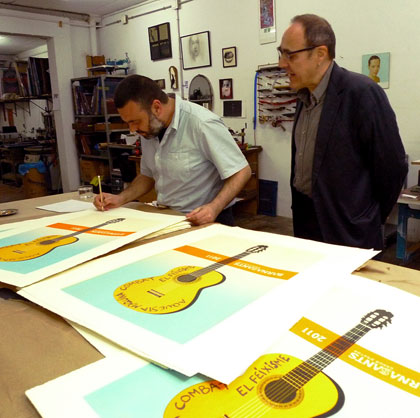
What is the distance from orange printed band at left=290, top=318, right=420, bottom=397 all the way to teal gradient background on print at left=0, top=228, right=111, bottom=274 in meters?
0.56

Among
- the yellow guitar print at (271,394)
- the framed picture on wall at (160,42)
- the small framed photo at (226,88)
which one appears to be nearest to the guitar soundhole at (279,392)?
the yellow guitar print at (271,394)

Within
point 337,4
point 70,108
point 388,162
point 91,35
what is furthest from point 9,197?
point 388,162

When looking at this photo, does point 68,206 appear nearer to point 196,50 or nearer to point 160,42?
point 196,50

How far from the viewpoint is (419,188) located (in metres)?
2.97

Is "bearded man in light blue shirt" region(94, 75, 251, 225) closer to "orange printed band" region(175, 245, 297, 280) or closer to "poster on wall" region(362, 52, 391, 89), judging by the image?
"orange printed band" region(175, 245, 297, 280)

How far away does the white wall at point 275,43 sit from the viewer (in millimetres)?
3148

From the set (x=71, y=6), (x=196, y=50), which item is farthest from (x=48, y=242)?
(x=71, y=6)

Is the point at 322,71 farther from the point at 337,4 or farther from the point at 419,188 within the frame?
the point at 337,4

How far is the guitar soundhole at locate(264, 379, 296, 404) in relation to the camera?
0.45 m

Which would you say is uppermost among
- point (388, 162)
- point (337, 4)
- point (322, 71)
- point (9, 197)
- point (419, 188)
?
point (337, 4)

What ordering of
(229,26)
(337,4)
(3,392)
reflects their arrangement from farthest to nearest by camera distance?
(229,26) < (337,4) < (3,392)

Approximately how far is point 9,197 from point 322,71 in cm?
615

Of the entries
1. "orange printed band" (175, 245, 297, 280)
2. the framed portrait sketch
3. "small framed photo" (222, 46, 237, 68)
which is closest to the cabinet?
the framed portrait sketch

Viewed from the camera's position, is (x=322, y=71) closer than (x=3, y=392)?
No
